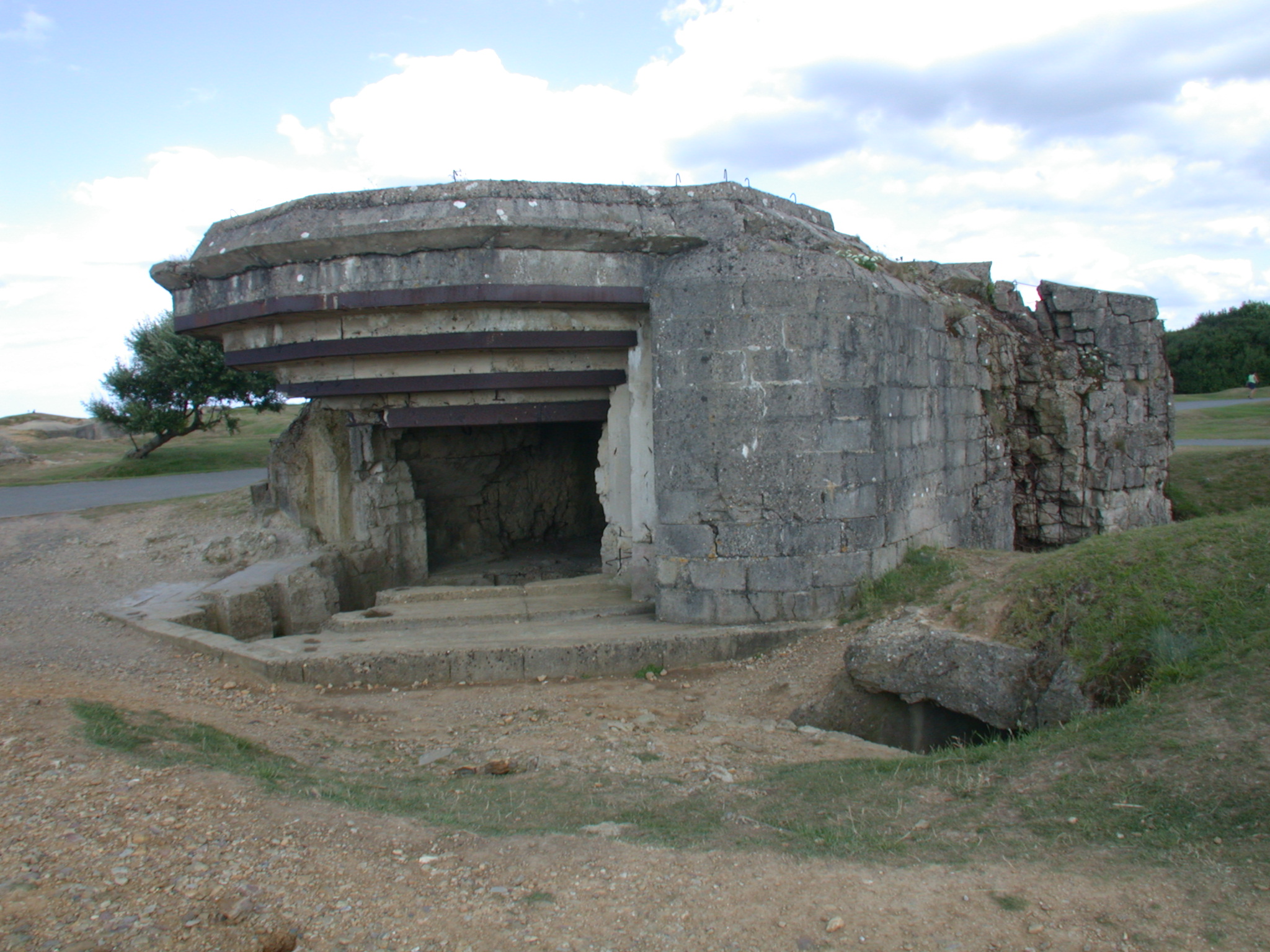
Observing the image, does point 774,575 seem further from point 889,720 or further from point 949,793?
point 949,793

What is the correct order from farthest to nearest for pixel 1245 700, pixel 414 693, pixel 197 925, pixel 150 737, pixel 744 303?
pixel 744 303
pixel 414 693
pixel 150 737
pixel 1245 700
pixel 197 925

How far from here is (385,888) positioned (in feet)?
9.29

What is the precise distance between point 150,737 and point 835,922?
3389 millimetres

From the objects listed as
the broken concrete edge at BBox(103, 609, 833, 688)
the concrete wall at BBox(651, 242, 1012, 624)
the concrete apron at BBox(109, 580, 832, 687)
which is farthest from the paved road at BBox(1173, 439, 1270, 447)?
the concrete apron at BBox(109, 580, 832, 687)

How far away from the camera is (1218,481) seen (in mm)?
12969

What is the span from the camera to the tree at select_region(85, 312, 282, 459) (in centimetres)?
2116

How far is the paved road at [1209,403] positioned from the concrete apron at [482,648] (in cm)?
2267

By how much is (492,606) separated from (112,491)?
1248 cm

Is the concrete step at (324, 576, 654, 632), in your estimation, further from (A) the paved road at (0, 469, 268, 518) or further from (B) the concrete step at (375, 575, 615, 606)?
(A) the paved road at (0, 469, 268, 518)

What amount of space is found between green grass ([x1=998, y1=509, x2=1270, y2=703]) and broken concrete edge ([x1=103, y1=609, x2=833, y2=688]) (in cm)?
184

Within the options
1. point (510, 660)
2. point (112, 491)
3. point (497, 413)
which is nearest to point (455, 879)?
point (510, 660)

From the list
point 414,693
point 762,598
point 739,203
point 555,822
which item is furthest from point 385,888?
point 739,203

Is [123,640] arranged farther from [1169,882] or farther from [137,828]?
[1169,882]

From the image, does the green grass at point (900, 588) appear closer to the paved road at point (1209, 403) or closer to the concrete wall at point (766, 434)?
the concrete wall at point (766, 434)
